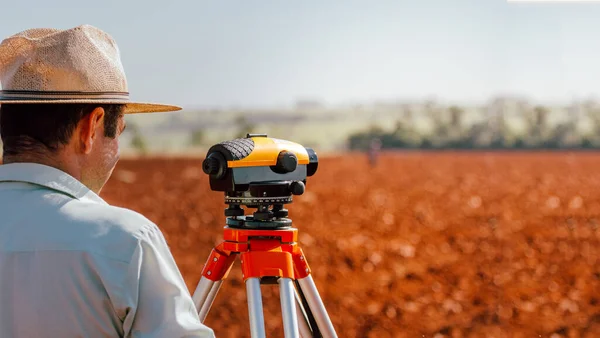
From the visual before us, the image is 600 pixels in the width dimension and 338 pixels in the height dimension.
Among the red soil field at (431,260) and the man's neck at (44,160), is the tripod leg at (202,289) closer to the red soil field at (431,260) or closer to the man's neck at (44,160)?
the man's neck at (44,160)

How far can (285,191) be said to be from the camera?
1900mm

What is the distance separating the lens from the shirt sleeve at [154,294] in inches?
50.4

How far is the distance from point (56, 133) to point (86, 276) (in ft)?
0.84

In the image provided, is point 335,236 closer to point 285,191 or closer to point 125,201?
point 125,201

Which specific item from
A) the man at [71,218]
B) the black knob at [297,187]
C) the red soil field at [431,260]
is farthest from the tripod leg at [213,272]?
the red soil field at [431,260]

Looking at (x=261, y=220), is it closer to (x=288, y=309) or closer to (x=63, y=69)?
(x=288, y=309)

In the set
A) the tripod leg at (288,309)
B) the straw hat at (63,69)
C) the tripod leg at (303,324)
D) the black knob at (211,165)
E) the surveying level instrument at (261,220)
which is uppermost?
the straw hat at (63,69)

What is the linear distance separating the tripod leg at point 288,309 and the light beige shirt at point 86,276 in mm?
598

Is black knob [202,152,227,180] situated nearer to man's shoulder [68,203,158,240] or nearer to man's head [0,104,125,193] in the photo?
man's head [0,104,125,193]

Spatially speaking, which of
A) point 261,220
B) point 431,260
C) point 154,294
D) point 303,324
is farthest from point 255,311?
point 431,260

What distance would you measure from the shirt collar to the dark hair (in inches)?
1.1

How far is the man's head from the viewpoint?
4.58 feet

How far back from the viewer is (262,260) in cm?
194

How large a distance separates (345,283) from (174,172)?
17702 millimetres
